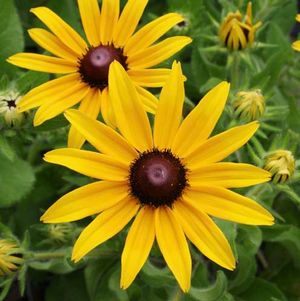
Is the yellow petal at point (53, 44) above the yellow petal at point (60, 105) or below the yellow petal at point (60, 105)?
above

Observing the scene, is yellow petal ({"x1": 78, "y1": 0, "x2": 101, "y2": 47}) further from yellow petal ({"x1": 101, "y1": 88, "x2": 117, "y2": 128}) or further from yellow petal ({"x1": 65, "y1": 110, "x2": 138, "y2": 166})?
yellow petal ({"x1": 65, "y1": 110, "x2": 138, "y2": 166})

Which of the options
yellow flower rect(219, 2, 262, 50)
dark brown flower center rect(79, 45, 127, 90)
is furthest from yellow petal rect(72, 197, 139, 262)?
yellow flower rect(219, 2, 262, 50)

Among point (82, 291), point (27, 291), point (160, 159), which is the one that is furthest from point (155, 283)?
point (27, 291)

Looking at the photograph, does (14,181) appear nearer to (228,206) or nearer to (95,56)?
(95,56)

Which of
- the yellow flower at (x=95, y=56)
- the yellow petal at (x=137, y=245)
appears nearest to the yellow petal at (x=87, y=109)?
the yellow flower at (x=95, y=56)

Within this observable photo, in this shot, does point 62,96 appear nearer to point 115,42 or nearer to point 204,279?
point 115,42

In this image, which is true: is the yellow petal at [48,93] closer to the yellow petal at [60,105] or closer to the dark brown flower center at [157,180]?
the yellow petal at [60,105]
